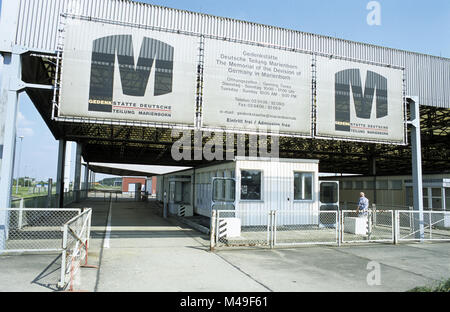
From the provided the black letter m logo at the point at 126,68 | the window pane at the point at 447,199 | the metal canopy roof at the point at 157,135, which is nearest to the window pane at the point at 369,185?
the metal canopy roof at the point at 157,135

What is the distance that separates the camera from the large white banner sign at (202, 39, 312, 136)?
11.9 meters

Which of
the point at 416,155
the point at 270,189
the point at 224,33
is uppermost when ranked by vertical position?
the point at 224,33

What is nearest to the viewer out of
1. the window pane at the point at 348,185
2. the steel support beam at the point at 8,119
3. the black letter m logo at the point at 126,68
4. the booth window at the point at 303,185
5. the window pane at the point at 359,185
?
the steel support beam at the point at 8,119

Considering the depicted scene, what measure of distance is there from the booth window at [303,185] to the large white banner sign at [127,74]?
20.8 feet

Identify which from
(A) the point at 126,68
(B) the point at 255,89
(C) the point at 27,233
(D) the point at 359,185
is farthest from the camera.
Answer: (D) the point at 359,185

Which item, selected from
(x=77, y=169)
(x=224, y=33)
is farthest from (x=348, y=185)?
(x=77, y=169)

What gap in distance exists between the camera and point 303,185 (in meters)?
15.1

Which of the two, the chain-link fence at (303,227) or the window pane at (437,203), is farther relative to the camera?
the window pane at (437,203)

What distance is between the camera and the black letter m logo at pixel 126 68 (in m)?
10.8

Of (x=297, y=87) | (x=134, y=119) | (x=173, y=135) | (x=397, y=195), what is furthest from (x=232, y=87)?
(x=397, y=195)

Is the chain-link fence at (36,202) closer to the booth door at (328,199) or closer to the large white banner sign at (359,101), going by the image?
the large white banner sign at (359,101)

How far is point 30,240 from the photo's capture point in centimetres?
Result: 1112

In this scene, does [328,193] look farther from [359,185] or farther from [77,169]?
[77,169]

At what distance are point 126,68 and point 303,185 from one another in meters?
9.28
